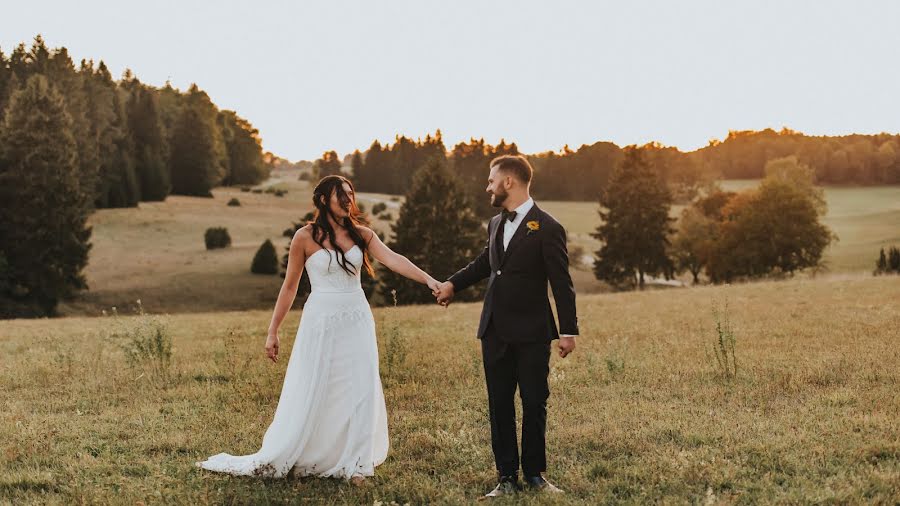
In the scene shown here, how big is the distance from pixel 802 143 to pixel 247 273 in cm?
7988

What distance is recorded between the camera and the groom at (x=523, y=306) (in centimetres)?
596

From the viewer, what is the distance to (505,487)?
6.30 m

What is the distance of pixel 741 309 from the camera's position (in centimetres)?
1944

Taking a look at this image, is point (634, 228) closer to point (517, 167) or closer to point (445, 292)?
point (445, 292)

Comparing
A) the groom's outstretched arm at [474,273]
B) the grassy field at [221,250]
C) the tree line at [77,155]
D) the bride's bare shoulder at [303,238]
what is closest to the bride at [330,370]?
the bride's bare shoulder at [303,238]

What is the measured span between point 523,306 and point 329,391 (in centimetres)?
197

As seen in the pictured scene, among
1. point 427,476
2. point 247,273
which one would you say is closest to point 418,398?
point 427,476

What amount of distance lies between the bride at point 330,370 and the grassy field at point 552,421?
0.81 feet

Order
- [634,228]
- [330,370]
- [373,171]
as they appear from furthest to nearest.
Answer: [373,171]
[634,228]
[330,370]

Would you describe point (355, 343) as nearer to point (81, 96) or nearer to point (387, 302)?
point (387, 302)

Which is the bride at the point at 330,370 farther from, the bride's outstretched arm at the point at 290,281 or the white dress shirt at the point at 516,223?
the white dress shirt at the point at 516,223

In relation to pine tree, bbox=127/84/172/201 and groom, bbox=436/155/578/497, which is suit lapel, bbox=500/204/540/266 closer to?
groom, bbox=436/155/578/497

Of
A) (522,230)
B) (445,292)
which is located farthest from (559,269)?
(445,292)

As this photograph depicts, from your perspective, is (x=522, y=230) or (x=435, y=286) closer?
(x=522, y=230)
